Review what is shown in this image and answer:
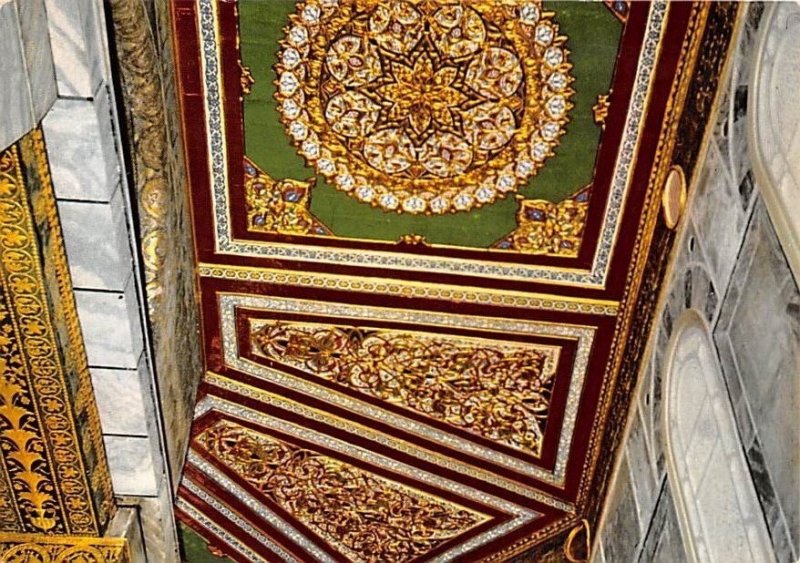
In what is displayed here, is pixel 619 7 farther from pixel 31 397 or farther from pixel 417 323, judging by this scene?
pixel 31 397

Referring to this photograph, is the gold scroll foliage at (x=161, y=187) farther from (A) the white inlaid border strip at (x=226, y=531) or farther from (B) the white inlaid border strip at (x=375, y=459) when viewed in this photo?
(A) the white inlaid border strip at (x=226, y=531)

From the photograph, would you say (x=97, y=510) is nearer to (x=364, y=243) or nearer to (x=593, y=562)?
(x=364, y=243)

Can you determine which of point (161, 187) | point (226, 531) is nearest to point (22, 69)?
point (161, 187)

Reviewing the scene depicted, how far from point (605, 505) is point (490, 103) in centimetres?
215

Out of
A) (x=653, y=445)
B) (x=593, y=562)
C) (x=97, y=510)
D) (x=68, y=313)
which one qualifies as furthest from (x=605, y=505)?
(x=68, y=313)

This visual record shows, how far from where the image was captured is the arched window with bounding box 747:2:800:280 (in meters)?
3.19

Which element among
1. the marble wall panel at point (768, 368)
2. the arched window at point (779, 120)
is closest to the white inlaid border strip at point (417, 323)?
the marble wall panel at point (768, 368)

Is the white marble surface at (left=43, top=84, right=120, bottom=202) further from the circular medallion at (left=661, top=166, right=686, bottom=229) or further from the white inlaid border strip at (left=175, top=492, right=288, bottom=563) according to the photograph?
the white inlaid border strip at (left=175, top=492, right=288, bottom=563)

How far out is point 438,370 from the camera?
16.8 ft

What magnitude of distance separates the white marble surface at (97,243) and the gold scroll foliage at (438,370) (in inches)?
43.9

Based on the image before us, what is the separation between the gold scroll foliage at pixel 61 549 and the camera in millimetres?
4641

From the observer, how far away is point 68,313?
4074 millimetres

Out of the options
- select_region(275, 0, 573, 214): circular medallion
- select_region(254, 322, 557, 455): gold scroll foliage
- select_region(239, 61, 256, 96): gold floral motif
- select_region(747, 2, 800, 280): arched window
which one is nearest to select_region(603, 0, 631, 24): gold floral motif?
select_region(275, 0, 573, 214): circular medallion

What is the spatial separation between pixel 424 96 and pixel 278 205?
822mm
